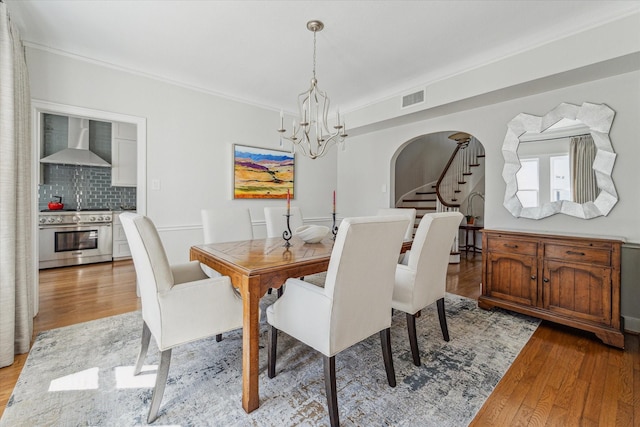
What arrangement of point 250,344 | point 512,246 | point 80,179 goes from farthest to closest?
point 80,179, point 512,246, point 250,344

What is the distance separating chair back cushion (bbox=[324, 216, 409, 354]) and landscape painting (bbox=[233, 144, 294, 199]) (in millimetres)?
2790

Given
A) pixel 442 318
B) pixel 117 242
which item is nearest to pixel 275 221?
pixel 442 318

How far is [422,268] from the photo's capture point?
6.35 ft

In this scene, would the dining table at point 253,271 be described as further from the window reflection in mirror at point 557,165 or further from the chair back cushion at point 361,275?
the window reflection in mirror at point 557,165

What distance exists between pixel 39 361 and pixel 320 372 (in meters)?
1.87

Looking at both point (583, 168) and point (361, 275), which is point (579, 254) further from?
point (361, 275)

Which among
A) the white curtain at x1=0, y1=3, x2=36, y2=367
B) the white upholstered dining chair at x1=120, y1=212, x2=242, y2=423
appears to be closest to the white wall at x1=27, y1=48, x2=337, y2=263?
the white curtain at x1=0, y1=3, x2=36, y2=367

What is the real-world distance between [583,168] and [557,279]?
104cm

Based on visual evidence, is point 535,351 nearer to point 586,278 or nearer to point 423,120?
point 586,278

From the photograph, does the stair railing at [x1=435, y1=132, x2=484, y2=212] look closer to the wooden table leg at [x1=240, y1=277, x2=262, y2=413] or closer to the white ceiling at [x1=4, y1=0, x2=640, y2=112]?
the white ceiling at [x1=4, y1=0, x2=640, y2=112]

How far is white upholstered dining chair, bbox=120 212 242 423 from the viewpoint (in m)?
1.41

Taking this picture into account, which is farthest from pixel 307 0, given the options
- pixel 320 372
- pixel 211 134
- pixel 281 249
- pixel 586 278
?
pixel 586 278

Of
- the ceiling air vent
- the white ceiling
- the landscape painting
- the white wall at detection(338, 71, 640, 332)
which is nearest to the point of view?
the white ceiling

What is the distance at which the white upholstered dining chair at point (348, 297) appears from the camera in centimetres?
136
